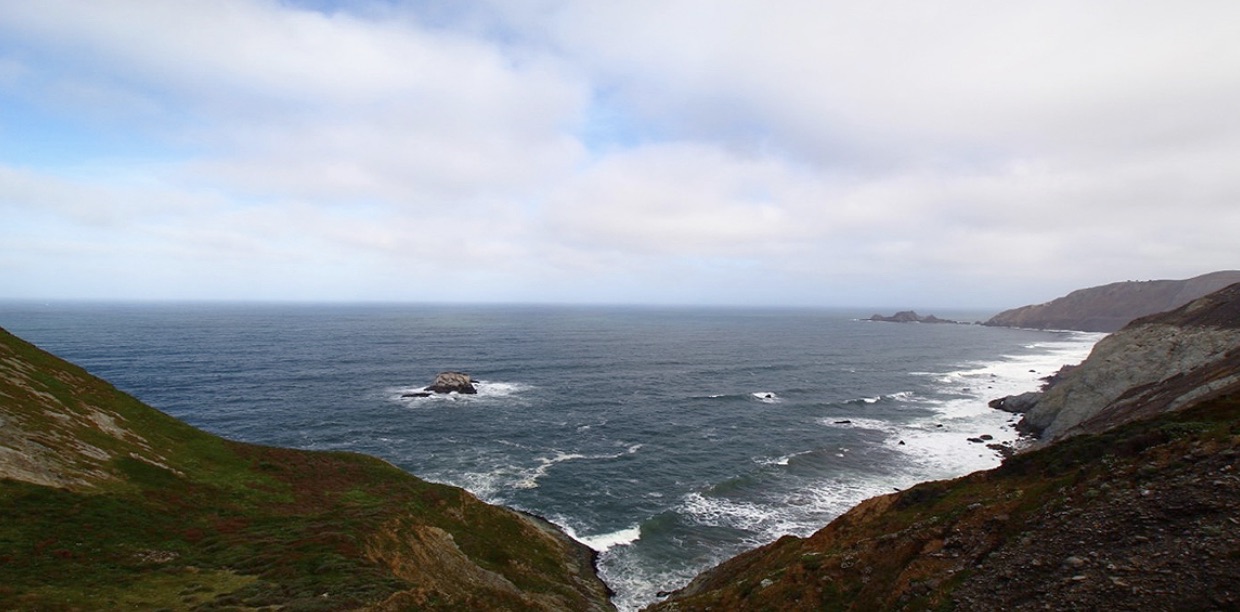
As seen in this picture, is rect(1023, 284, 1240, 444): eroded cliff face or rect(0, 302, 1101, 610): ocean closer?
rect(0, 302, 1101, 610): ocean

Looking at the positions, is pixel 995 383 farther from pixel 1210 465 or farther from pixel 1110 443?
pixel 1210 465

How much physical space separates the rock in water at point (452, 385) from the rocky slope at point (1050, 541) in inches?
2841

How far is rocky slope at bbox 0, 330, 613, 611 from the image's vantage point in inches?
801

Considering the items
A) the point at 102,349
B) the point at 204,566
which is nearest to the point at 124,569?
the point at 204,566

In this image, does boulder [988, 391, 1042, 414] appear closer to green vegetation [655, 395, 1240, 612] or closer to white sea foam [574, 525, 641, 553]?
green vegetation [655, 395, 1240, 612]

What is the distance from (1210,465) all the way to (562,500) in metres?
46.7

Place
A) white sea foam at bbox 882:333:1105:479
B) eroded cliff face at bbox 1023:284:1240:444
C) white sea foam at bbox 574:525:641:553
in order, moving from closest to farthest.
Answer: white sea foam at bbox 574:525:641:553 → eroded cliff face at bbox 1023:284:1240:444 → white sea foam at bbox 882:333:1105:479

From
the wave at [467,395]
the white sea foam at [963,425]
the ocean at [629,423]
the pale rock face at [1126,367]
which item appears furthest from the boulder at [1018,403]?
the wave at [467,395]

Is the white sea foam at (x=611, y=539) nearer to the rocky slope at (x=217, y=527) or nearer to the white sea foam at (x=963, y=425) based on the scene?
the rocky slope at (x=217, y=527)

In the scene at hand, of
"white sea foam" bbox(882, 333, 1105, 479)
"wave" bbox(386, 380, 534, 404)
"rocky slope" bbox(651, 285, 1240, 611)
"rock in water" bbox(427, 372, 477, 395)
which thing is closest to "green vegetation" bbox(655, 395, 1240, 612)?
"rocky slope" bbox(651, 285, 1240, 611)

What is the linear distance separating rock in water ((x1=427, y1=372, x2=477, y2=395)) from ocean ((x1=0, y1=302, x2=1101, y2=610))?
4.00 meters

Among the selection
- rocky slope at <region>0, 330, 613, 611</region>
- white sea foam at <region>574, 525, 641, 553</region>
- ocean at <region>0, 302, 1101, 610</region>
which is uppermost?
rocky slope at <region>0, 330, 613, 611</region>

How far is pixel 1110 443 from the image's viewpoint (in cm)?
2634

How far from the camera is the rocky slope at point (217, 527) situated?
20.3 metres
